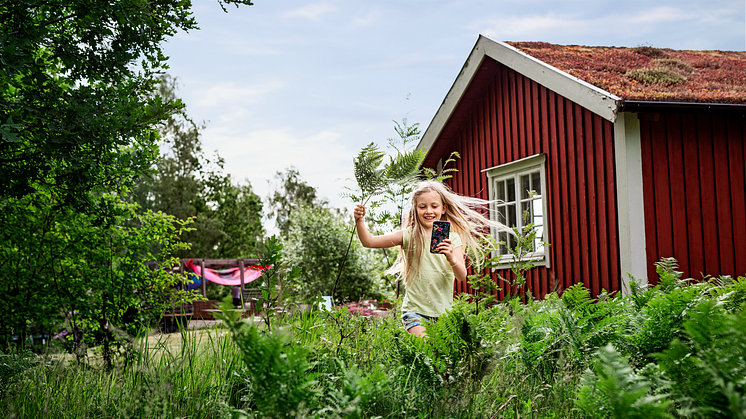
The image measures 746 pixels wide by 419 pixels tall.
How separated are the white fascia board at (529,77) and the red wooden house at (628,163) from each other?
0.9 inches

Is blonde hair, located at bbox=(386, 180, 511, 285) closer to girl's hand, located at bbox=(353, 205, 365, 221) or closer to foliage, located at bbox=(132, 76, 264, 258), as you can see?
girl's hand, located at bbox=(353, 205, 365, 221)

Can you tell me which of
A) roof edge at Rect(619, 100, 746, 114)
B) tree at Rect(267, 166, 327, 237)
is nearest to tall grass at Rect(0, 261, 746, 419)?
roof edge at Rect(619, 100, 746, 114)

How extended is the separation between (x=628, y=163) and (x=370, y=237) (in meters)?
4.07

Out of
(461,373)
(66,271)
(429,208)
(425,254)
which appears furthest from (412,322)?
(66,271)

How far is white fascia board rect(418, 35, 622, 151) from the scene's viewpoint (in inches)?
249

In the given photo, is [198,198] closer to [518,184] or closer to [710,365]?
[518,184]

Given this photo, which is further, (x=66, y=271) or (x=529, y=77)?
(x=529, y=77)

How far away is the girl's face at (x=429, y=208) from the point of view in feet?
13.6

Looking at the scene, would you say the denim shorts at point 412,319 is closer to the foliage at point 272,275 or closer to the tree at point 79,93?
the foliage at point 272,275

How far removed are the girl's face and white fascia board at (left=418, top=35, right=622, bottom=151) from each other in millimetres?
733

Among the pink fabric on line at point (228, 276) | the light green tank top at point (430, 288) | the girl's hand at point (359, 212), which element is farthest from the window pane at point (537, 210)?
the pink fabric on line at point (228, 276)

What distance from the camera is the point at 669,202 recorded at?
670 cm

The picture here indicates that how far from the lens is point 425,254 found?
399 centimetres

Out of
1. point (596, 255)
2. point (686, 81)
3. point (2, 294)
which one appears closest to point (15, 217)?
point (2, 294)
